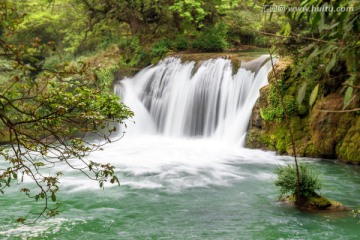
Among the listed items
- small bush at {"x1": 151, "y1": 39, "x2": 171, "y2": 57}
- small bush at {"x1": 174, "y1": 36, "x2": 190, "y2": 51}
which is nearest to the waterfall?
→ small bush at {"x1": 151, "y1": 39, "x2": 171, "y2": 57}

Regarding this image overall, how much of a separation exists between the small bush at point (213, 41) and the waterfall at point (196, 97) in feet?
6.93

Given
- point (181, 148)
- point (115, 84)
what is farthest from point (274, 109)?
point (115, 84)

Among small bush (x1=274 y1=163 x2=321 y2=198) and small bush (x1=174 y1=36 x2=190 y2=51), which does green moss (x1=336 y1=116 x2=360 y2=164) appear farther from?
small bush (x1=174 y1=36 x2=190 y2=51)

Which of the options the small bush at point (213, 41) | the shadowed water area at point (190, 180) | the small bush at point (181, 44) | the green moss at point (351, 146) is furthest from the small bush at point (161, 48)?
the green moss at point (351, 146)

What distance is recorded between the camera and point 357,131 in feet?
34.6

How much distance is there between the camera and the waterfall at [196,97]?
46.5 feet

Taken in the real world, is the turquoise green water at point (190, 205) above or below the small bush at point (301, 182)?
below

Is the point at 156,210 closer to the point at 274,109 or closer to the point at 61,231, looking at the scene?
the point at 61,231

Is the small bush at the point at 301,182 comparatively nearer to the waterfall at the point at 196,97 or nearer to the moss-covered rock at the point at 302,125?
the moss-covered rock at the point at 302,125

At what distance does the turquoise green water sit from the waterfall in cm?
285

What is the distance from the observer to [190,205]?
299 inches

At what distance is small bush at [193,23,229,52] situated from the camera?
19.0m

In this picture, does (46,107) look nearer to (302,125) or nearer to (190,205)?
(190,205)

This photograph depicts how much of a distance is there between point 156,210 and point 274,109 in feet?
19.9
